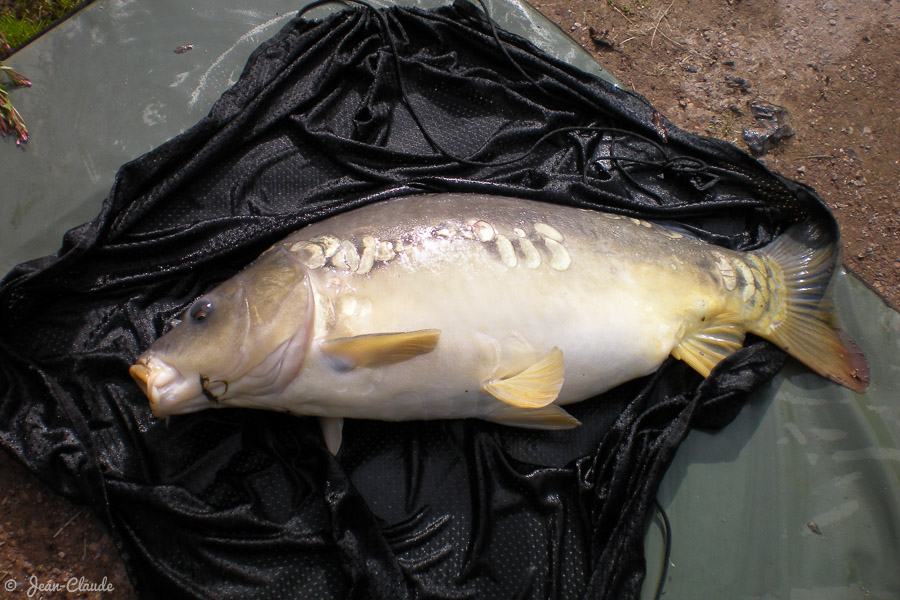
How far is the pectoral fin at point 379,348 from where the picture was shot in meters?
1.82

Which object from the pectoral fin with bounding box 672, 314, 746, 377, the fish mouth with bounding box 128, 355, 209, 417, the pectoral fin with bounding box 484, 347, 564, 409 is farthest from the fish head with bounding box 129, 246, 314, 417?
the pectoral fin with bounding box 672, 314, 746, 377

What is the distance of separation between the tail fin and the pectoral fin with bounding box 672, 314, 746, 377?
0.54 feet

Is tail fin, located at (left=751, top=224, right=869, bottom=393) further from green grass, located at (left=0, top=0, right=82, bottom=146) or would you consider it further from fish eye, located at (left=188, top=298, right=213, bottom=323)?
green grass, located at (left=0, top=0, right=82, bottom=146)

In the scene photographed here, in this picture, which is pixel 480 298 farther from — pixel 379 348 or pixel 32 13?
pixel 32 13

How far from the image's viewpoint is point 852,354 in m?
2.50

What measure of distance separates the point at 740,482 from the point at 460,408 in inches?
51.9

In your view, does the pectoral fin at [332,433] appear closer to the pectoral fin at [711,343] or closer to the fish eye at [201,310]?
the fish eye at [201,310]

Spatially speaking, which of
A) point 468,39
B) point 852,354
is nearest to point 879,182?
point 852,354

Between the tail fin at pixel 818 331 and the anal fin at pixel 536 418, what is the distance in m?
1.00

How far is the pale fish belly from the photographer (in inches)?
76.1

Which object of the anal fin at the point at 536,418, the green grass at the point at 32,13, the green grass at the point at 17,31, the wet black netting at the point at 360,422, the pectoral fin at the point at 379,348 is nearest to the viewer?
the pectoral fin at the point at 379,348

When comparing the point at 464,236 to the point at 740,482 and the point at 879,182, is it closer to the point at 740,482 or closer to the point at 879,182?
the point at 740,482
